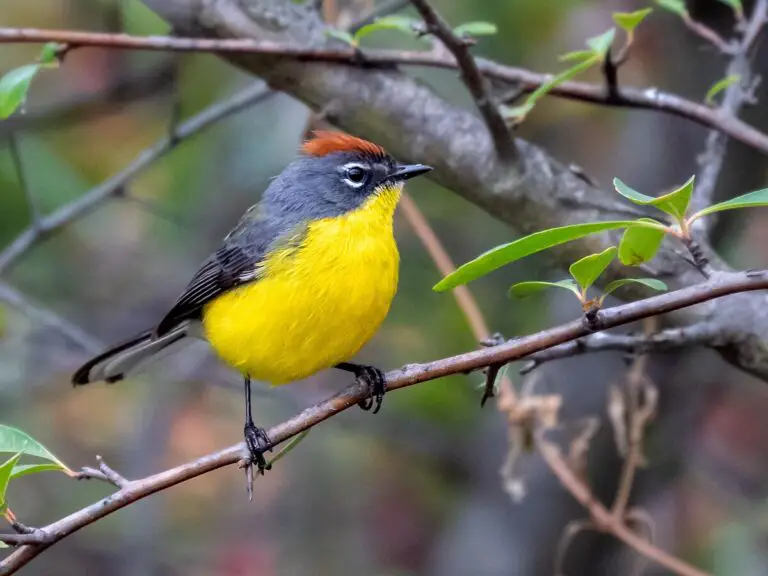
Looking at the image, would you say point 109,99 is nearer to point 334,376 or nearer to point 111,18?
point 111,18

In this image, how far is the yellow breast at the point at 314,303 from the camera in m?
2.57

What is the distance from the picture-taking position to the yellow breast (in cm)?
257

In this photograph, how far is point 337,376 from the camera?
488 cm

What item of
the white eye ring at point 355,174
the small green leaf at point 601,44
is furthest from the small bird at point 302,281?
the small green leaf at point 601,44

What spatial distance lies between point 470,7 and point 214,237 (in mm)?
1648

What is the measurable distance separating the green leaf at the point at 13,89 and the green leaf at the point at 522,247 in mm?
1379

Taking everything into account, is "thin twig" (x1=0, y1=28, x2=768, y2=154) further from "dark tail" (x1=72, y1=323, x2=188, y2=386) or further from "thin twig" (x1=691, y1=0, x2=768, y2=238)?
"dark tail" (x1=72, y1=323, x2=188, y2=386)

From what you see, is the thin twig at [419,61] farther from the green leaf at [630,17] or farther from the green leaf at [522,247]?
the green leaf at [522,247]

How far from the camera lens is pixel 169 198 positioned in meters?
4.32

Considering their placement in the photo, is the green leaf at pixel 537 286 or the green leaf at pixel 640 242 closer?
the green leaf at pixel 640 242

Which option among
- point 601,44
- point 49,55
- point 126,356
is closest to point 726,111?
point 601,44

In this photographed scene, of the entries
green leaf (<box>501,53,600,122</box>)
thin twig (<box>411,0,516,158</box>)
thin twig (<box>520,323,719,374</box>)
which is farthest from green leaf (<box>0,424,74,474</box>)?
green leaf (<box>501,53,600,122</box>)

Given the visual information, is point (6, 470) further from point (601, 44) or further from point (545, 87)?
point (601, 44)

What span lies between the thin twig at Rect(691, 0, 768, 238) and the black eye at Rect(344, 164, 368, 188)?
983mm
